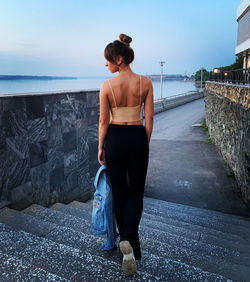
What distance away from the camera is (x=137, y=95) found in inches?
84.7

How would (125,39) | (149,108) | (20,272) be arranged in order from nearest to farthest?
(20,272), (125,39), (149,108)

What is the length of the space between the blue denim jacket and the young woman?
101mm

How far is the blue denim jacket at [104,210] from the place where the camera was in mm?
2293

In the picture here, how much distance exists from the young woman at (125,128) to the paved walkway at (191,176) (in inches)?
→ 163

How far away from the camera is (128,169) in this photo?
86.6 inches

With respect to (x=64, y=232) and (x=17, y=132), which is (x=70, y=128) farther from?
(x=64, y=232)

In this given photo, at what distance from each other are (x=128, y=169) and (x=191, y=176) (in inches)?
230

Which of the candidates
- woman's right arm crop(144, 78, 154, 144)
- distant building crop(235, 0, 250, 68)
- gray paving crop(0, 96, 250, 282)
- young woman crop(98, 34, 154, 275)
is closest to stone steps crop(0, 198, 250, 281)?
Result: gray paving crop(0, 96, 250, 282)

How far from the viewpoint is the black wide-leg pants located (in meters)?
2.11

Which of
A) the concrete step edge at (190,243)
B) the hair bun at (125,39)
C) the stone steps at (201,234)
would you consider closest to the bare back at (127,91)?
the hair bun at (125,39)

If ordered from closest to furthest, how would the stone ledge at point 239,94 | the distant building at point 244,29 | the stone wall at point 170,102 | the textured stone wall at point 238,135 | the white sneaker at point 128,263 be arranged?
the white sneaker at point 128,263
the textured stone wall at point 238,135
the stone ledge at point 239,94
the stone wall at point 170,102
the distant building at point 244,29

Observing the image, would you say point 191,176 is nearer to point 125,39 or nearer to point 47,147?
point 47,147

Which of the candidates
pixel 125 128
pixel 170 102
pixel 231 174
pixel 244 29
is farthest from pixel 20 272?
pixel 244 29

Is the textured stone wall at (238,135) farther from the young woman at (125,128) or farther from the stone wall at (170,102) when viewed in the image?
the stone wall at (170,102)
